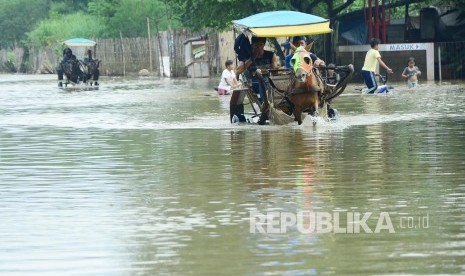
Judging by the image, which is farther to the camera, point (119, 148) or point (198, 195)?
point (119, 148)

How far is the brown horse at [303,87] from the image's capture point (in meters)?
19.4

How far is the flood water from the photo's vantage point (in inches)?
316

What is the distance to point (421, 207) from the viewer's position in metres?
10.2

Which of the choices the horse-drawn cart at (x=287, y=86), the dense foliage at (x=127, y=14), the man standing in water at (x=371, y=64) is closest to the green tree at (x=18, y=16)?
the dense foliage at (x=127, y=14)

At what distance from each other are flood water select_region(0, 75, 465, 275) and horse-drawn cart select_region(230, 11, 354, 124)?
40 cm

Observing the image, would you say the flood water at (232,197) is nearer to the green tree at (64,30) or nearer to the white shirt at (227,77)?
the white shirt at (227,77)

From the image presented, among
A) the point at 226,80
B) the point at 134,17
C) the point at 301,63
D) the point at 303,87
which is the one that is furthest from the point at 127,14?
the point at 301,63

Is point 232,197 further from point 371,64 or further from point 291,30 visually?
point 371,64

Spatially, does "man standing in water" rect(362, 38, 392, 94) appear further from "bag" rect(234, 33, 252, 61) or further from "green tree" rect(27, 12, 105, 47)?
"green tree" rect(27, 12, 105, 47)

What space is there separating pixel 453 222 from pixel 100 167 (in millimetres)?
5809

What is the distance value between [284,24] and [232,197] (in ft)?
37.0

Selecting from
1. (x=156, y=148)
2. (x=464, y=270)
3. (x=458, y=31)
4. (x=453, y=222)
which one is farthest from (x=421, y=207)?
(x=458, y=31)

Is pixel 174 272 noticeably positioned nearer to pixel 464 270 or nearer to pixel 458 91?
pixel 464 270

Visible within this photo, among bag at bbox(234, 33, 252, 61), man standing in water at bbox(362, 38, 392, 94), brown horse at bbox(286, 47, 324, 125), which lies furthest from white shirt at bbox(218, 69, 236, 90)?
brown horse at bbox(286, 47, 324, 125)
